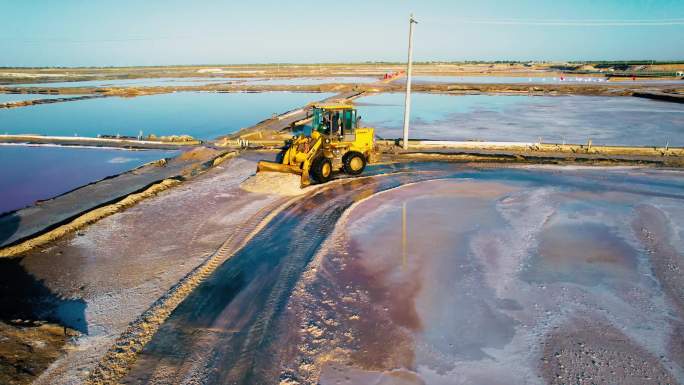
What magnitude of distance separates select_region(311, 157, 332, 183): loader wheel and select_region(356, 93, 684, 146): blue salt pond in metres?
10.8

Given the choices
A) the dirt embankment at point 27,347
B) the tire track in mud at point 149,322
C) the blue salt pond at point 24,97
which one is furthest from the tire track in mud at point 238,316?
the blue salt pond at point 24,97

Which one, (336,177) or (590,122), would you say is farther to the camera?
(590,122)

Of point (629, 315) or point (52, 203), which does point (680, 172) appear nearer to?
point (629, 315)

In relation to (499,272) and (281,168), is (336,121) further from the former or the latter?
(499,272)

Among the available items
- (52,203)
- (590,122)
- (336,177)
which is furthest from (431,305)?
(590,122)

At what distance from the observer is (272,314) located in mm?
7516

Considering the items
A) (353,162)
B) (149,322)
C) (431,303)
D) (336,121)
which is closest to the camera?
(149,322)

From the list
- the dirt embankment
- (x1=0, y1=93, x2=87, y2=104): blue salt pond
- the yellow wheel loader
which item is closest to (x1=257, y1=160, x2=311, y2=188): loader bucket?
the yellow wheel loader

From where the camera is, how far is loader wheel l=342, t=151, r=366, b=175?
16750 mm

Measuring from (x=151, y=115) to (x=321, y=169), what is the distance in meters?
27.2

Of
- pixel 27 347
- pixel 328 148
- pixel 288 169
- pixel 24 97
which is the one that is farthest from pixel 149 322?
pixel 24 97

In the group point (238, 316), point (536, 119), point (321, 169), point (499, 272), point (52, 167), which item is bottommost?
point (238, 316)

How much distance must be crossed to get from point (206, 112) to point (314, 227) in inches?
1206

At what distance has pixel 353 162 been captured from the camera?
1681cm
